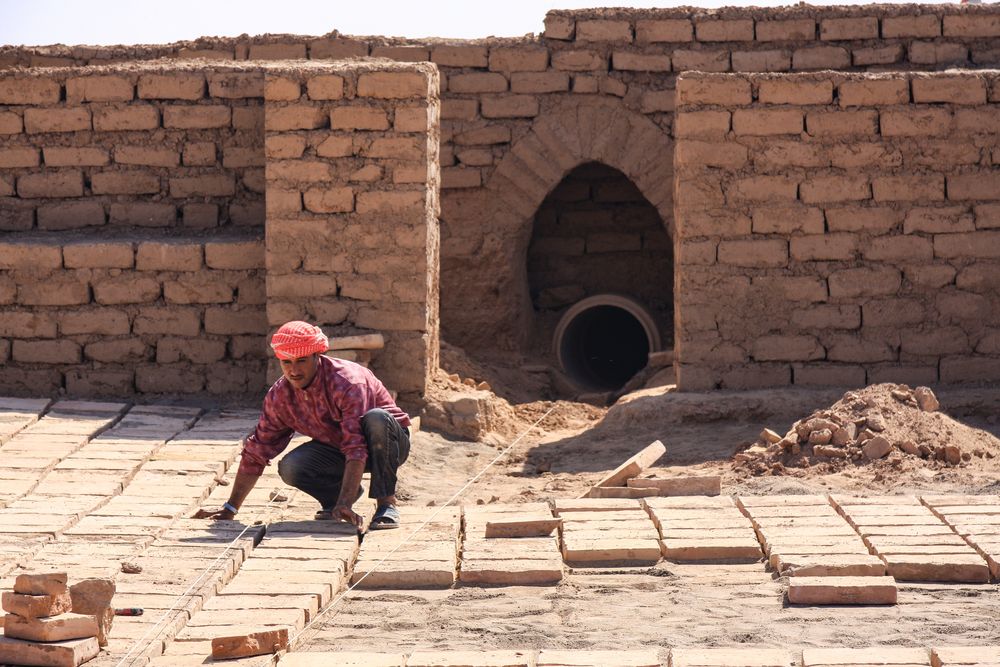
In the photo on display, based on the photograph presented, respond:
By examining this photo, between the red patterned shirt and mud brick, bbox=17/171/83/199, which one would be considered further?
mud brick, bbox=17/171/83/199

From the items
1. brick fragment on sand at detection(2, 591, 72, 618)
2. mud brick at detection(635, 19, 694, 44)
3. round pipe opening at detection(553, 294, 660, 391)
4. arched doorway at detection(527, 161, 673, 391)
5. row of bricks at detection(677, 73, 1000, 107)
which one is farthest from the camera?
arched doorway at detection(527, 161, 673, 391)

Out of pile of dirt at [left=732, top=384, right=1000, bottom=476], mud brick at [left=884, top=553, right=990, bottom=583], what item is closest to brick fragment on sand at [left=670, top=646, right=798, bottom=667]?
mud brick at [left=884, top=553, right=990, bottom=583]

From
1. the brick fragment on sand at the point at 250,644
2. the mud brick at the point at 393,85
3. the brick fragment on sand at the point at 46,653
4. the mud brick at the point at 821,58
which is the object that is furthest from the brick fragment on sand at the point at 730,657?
the mud brick at the point at 821,58

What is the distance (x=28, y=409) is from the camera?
8.05 metres

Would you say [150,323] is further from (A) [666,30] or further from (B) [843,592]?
(B) [843,592]

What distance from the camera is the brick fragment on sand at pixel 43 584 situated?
170 inches

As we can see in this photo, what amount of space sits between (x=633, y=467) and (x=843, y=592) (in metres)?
2.09

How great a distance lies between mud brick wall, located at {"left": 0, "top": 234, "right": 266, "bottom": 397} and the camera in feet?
28.0

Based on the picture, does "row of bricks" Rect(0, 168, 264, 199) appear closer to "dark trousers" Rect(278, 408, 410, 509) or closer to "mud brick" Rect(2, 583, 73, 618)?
"dark trousers" Rect(278, 408, 410, 509)

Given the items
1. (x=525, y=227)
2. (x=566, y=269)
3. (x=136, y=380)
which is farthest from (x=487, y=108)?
(x=136, y=380)

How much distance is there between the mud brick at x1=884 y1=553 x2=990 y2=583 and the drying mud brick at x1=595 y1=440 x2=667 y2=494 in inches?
73.2

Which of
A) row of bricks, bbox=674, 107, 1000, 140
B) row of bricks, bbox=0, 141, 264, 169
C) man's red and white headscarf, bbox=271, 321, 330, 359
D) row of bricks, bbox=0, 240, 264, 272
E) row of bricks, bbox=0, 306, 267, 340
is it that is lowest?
row of bricks, bbox=0, 306, 267, 340

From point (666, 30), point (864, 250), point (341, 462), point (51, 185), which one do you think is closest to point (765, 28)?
point (666, 30)

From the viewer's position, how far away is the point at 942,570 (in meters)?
A: 5.15
